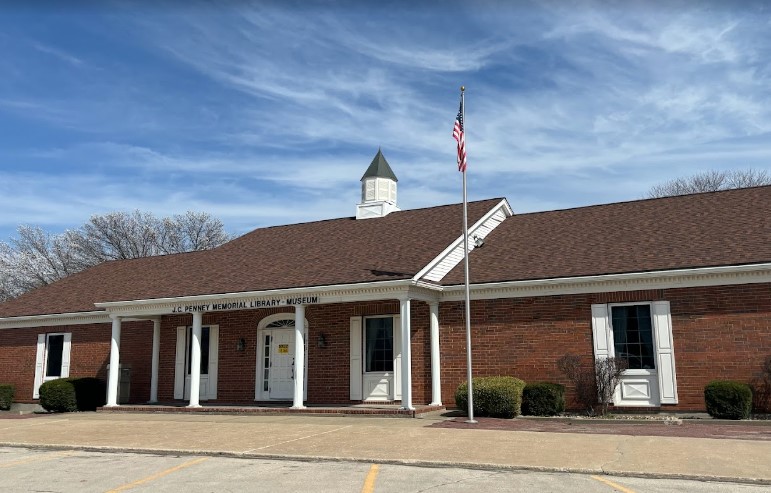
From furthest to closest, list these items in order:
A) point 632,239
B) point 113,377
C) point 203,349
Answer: point 203,349, point 113,377, point 632,239

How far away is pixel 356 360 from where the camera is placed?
18.7 m

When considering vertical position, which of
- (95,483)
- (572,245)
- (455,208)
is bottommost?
(95,483)

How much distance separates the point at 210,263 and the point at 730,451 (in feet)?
55.7

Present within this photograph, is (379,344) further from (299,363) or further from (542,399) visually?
(542,399)

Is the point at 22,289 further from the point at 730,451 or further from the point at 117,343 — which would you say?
the point at 730,451

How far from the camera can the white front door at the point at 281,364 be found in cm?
1973

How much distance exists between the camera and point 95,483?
27.9 feet

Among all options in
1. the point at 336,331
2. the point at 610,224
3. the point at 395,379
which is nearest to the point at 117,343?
the point at 336,331

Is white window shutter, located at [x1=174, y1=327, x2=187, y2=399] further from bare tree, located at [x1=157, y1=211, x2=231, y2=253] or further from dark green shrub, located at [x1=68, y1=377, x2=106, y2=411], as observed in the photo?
bare tree, located at [x1=157, y1=211, x2=231, y2=253]

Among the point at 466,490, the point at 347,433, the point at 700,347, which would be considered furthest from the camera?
the point at 700,347

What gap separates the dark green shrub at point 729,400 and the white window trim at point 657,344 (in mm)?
982

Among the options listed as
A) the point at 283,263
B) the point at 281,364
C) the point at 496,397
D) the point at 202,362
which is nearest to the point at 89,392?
the point at 202,362

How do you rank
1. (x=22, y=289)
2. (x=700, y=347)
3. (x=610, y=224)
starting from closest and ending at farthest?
1. (x=700, y=347)
2. (x=610, y=224)
3. (x=22, y=289)

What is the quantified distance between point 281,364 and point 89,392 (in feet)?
20.5
